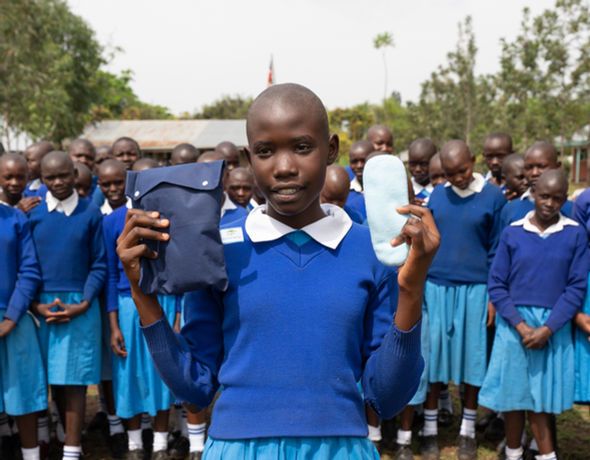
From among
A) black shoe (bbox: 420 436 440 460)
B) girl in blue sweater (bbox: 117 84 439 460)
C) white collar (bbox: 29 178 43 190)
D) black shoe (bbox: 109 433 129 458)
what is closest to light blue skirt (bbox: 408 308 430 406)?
black shoe (bbox: 420 436 440 460)

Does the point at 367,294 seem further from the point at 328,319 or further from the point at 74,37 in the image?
the point at 74,37

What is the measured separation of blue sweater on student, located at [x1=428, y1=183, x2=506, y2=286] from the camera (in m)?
3.95

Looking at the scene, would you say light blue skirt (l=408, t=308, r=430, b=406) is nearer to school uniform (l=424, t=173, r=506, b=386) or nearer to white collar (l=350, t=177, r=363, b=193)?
school uniform (l=424, t=173, r=506, b=386)

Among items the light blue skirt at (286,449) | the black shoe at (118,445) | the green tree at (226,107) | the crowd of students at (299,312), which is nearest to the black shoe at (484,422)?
the crowd of students at (299,312)

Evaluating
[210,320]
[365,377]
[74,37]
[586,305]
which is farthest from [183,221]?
[74,37]

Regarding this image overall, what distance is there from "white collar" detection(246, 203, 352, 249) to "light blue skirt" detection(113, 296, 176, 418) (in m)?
2.46

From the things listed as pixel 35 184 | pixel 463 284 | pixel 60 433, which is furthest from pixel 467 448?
pixel 35 184

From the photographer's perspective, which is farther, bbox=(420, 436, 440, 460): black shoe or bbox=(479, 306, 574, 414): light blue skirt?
bbox=(420, 436, 440, 460): black shoe

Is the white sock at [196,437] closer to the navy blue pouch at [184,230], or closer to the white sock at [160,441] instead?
the white sock at [160,441]

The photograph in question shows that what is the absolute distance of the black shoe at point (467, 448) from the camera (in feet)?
12.8

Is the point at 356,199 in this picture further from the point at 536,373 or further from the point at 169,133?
the point at 169,133

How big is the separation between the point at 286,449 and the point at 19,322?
8.93 ft

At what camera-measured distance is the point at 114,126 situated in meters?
29.0

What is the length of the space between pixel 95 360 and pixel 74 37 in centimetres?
2626
